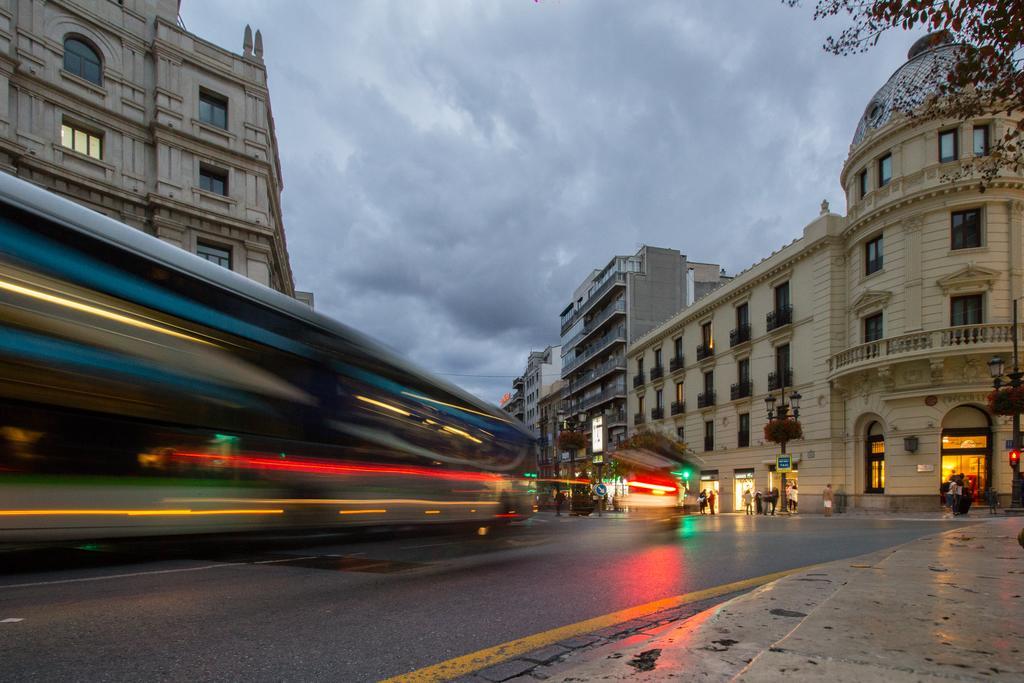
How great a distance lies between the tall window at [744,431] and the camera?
35656mm

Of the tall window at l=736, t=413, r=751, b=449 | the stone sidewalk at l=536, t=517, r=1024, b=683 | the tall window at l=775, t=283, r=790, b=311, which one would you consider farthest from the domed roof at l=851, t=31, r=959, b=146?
the stone sidewalk at l=536, t=517, r=1024, b=683

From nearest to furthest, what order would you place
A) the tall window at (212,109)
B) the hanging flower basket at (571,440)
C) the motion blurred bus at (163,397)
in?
the motion blurred bus at (163,397) < the tall window at (212,109) < the hanging flower basket at (571,440)

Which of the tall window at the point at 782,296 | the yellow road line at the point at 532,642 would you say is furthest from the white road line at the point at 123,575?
the tall window at the point at 782,296

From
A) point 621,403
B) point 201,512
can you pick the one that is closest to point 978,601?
point 201,512

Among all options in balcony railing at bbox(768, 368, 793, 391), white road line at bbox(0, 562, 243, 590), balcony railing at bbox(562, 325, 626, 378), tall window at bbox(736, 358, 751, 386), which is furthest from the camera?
balcony railing at bbox(562, 325, 626, 378)

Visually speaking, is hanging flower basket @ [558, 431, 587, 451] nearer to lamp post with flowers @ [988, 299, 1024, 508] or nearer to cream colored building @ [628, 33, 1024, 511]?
cream colored building @ [628, 33, 1024, 511]

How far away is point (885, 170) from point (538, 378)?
69.2 metres

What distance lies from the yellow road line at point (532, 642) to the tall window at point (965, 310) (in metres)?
24.5

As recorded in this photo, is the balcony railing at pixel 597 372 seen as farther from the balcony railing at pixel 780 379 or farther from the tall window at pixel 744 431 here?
the balcony railing at pixel 780 379

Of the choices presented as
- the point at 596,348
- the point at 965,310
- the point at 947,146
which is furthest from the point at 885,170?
the point at 596,348

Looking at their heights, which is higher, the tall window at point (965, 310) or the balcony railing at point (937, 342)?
the tall window at point (965, 310)

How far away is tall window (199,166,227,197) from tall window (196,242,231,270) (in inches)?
88.1

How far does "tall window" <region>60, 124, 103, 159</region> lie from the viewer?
21.0 metres

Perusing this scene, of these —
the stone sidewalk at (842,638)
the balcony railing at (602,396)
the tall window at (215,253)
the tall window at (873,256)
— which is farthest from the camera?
the balcony railing at (602,396)
